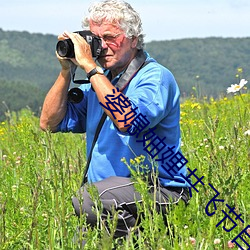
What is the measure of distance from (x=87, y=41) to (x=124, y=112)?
489 millimetres

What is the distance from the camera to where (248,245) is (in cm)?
256

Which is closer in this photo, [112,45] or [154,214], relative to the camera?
[154,214]

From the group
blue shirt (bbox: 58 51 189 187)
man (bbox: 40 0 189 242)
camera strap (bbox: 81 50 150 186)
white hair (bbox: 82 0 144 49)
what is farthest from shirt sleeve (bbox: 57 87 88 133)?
white hair (bbox: 82 0 144 49)

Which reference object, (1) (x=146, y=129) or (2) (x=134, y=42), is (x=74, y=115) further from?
(1) (x=146, y=129)

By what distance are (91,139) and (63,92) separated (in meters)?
0.37

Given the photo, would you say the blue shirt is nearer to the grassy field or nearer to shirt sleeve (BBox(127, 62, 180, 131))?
shirt sleeve (BBox(127, 62, 180, 131))

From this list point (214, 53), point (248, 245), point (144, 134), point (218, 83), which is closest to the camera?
point (248, 245)

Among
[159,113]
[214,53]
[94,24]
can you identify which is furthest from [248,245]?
[214,53]

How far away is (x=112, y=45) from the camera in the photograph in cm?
357

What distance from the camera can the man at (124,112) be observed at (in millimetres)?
3312

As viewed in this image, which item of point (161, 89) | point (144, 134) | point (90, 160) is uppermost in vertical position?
point (161, 89)

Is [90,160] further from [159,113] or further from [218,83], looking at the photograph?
[218,83]

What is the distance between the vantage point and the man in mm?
3312

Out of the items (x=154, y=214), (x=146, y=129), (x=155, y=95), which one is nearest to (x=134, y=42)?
(x=155, y=95)
